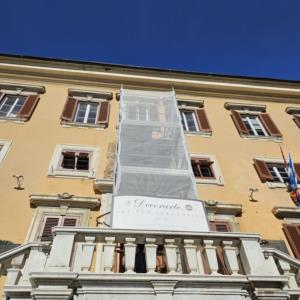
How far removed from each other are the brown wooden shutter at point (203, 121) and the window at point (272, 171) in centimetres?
225

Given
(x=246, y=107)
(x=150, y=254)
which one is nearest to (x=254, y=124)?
(x=246, y=107)

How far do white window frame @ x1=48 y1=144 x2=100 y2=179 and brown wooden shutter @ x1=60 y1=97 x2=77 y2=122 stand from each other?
163 centimetres

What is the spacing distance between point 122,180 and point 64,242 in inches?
117

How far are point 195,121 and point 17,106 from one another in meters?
6.64

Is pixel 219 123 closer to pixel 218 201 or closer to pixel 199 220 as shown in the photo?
pixel 218 201

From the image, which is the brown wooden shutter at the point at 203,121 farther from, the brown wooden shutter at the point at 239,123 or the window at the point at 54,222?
the window at the point at 54,222

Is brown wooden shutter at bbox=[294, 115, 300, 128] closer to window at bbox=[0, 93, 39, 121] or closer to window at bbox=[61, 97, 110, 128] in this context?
window at bbox=[61, 97, 110, 128]

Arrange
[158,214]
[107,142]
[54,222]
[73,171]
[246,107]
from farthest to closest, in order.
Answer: [246,107]
[107,142]
[73,171]
[54,222]
[158,214]

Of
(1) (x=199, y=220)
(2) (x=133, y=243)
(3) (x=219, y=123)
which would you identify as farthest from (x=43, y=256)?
(3) (x=219, y=123)

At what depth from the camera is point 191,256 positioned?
463 cm

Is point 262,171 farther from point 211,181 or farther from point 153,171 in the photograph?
point 153,171

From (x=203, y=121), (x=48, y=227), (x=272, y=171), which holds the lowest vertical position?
(x=48, y=227)

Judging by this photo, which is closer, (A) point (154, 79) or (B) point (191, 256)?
(B) point (191, 256)

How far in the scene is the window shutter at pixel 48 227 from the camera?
6867 mm
